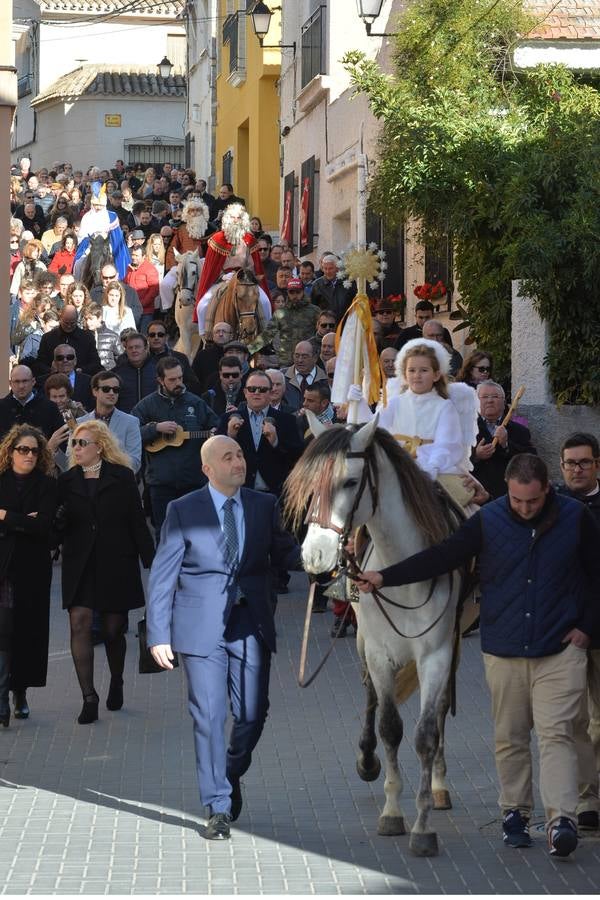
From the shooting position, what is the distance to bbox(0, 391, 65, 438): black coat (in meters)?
15.9

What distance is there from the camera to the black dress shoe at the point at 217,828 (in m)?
8.23

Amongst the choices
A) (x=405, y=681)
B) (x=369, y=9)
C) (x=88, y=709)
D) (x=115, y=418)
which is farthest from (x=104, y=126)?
(x=405, y=681)

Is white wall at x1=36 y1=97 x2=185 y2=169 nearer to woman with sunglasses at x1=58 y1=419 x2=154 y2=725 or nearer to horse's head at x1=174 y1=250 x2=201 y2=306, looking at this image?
horse's head at x1=174 y1=250 x2=201 y2=306

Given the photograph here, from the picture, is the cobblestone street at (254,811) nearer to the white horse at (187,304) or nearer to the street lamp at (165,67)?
the white horse at (187,304)

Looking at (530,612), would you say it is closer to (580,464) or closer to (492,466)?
(580,464)

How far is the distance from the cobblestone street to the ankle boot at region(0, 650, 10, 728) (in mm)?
102

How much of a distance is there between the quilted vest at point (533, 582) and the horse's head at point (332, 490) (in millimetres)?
660

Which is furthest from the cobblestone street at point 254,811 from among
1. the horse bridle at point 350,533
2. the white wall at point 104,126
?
the white wall at point 104,126

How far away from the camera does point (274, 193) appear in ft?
127

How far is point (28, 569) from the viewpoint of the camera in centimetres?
1134

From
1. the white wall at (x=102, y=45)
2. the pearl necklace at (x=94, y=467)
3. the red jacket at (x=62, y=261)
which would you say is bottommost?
the pearl necklace at (x=94, y=467)

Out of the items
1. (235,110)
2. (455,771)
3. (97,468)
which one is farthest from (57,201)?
(455,771)

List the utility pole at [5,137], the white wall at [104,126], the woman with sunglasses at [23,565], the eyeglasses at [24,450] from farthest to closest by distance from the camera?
the white wall at [104,126], the utility pole at [5,137], the eyeglasses at [24,450], the woman with sunglasses at [23,565]

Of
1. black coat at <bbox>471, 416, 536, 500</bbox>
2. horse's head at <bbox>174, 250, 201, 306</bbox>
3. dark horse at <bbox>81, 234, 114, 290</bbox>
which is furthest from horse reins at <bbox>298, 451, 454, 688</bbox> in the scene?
dark horse at <bbox>81, 234, 114, 290</bbox>
